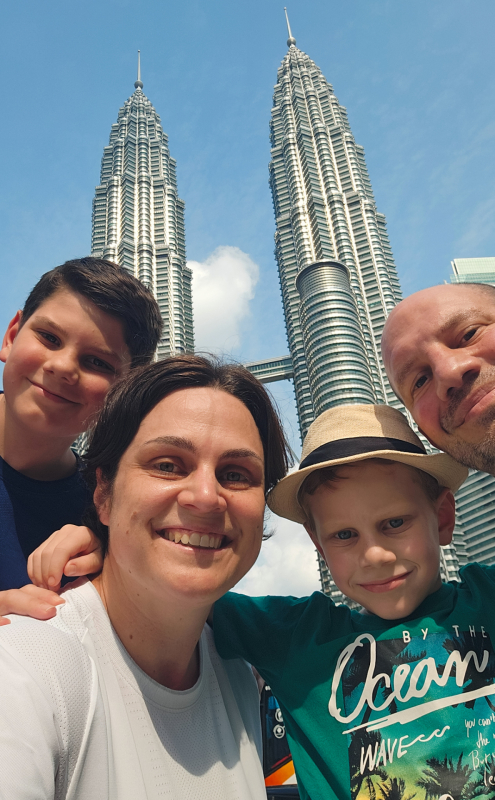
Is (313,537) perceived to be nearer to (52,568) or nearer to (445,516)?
(445,516)

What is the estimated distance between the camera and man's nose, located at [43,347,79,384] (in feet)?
8.08

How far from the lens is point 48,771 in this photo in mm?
1181

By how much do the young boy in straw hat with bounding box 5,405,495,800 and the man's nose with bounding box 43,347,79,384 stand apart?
121 cm

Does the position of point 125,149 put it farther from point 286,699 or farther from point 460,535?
point 286,699

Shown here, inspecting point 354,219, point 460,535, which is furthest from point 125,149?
point 460,535

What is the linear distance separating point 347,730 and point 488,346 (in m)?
1.81

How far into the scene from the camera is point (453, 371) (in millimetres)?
2258

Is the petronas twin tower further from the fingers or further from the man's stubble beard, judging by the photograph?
the fingers

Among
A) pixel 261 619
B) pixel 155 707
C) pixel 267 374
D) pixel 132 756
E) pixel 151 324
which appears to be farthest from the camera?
pixel 267 374

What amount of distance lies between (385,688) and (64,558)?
1.45 m

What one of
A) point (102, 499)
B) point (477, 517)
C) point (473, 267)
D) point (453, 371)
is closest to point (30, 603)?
point (102, 499)

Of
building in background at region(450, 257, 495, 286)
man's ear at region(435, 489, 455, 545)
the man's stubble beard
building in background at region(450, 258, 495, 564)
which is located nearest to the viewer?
the man's stubble beard

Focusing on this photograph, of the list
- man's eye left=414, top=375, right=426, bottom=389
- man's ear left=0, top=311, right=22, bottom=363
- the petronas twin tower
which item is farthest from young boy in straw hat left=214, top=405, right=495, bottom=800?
the petronas twin tower

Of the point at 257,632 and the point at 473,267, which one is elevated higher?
the point at 473,267
